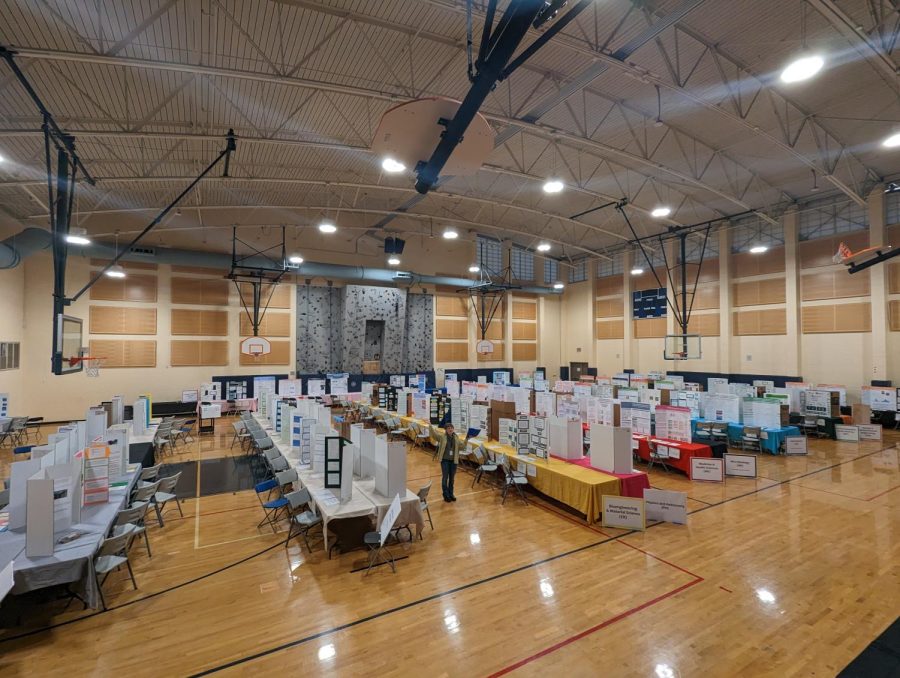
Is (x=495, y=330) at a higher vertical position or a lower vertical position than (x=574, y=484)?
higher

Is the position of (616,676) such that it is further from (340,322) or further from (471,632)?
(340,322)

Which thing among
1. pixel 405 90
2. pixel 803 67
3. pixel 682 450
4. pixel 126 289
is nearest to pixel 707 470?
pixel 682 450

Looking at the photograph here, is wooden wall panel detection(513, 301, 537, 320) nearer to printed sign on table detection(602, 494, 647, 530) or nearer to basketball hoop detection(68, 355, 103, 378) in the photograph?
printed sign on table detection(602, 494, 647, 530)

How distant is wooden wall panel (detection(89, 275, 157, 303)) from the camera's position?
621 inches

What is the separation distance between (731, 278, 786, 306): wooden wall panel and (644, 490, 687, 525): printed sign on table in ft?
49.9

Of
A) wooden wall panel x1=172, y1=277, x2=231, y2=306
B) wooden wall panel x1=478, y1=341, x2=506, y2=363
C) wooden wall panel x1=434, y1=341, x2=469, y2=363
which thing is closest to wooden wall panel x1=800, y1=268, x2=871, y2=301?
wooden wall panel x1=478, y1=341, x2=506, y2=363

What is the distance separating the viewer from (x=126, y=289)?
53.2ft

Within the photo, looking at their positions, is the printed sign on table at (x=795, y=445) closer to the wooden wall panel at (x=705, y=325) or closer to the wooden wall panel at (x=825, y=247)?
the wooden wall panel at (x=825, y=247)

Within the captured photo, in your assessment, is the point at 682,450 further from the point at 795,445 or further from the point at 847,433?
the point at 847,433

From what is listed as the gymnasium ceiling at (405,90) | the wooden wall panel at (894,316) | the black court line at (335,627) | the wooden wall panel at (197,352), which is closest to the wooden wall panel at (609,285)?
the gymnasium ceiling at (405,90)

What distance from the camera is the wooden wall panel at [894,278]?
14.2 m

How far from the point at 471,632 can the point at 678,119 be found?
40.2 ft

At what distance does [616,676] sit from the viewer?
3326 mm

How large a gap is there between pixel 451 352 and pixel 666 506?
673 inches
